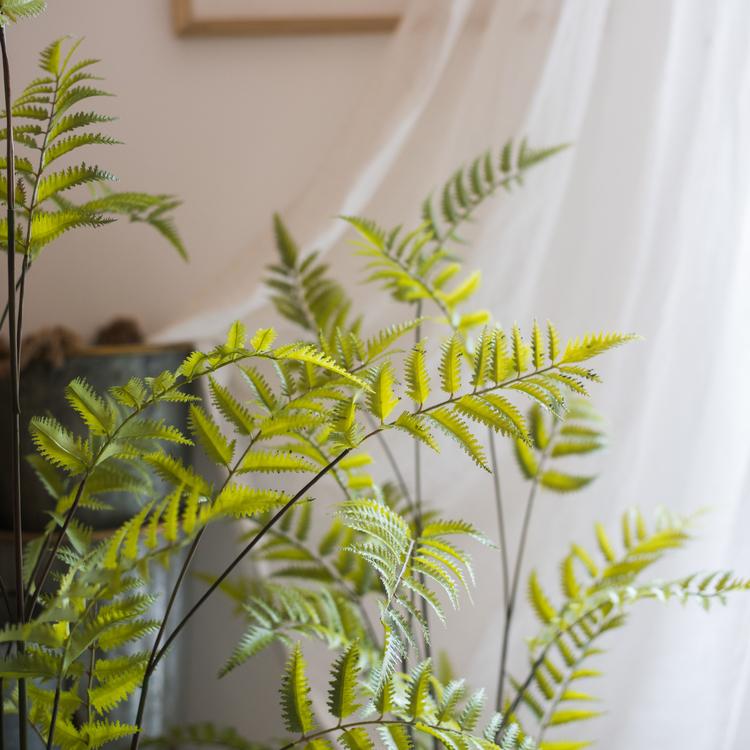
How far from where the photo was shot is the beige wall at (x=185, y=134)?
1.48m

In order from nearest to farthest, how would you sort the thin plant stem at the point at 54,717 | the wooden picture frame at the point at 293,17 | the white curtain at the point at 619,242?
the thin plant stem at the point at 54,717, the white curtain at the point at 619,242, the wooden picture frame at the point at 293,17

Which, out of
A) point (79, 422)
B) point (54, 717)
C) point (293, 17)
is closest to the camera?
point (54, 717)

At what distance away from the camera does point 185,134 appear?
151 centimetres

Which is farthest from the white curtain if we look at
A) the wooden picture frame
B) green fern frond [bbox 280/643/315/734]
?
green fern frond [bbox 280/643/315/734]

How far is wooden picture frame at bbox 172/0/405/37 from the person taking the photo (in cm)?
145

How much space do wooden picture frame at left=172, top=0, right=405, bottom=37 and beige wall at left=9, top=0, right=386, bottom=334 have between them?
2 centimetres

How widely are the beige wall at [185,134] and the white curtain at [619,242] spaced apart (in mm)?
116

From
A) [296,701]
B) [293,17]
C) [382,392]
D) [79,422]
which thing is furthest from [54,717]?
[293,17]

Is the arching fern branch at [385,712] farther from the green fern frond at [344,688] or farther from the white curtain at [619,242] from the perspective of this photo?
the white curtain at [619,242]

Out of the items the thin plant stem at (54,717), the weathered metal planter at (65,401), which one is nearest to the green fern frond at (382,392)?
the thin plant stem at (54,717)

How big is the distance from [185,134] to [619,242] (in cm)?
73

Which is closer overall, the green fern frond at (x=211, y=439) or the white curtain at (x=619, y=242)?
the green fern frond at (x=211, y=439)

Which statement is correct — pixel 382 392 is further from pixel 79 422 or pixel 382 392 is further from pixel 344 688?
pixel 79 422

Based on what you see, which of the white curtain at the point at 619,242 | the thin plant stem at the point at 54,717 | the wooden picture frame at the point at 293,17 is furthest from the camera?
the wooden picture frame at the point at 293,17
